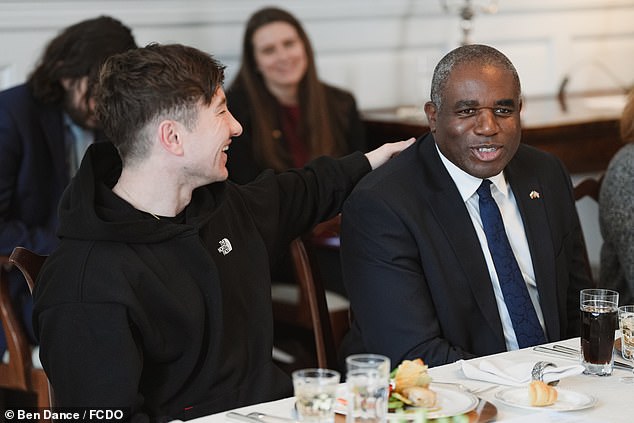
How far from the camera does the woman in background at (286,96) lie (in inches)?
158

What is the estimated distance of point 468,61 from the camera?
233 centimetres

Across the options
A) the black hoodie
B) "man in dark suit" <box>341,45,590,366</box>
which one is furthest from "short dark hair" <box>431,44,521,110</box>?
the black hoodie

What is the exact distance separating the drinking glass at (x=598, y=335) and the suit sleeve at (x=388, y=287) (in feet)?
1.20

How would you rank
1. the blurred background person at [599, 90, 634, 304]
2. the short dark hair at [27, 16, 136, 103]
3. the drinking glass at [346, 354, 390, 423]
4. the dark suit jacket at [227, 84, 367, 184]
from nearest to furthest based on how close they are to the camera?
the drinking glass at [346, 354, 390, 423] → the blurred background person at [599, 90, 634, 304] → the short dark hair at [27, 16, 136, 103] → the dark suit jacket at [227, 84, 367, 184]

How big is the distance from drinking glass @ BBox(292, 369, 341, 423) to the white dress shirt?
927 millimetres

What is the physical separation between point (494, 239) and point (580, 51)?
3137 mm

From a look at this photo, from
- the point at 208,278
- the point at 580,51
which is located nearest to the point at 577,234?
the point at 208,278

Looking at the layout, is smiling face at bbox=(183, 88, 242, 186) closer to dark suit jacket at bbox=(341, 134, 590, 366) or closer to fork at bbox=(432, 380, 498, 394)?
dark suit jacket at bbox=(341, 134, 590, 366)

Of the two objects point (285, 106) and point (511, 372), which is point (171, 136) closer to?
point (511, 372)

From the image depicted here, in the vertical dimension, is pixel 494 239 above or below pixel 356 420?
above

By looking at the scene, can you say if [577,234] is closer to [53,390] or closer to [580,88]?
[53,390]

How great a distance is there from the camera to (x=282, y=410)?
1708 millimetres

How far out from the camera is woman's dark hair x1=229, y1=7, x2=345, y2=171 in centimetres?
401

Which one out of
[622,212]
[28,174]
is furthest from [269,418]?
[28,174]
